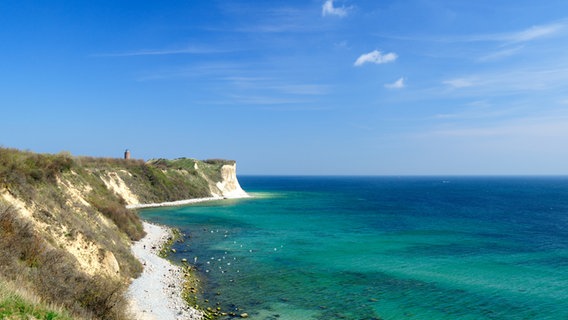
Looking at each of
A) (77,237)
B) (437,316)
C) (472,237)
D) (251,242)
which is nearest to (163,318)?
(77,237)

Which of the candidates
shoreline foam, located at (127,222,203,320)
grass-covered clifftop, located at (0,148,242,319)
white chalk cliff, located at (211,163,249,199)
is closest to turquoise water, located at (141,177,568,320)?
shoreline foam, located at (127,222,203,320)

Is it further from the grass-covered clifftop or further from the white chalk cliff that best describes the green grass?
the white chalk cliff

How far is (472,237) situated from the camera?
49625 mm

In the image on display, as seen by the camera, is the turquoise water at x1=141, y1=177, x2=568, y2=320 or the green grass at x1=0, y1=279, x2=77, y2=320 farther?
the turquoise water at x1=141, y1=177, x2=568, y2=320

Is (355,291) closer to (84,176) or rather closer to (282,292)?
(282,292)

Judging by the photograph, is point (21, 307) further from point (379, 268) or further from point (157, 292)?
point (379, 268)

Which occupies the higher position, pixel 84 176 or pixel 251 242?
pixel 84 176

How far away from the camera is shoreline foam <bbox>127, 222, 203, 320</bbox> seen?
2038 cm

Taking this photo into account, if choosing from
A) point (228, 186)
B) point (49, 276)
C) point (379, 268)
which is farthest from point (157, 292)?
point (228, 186)

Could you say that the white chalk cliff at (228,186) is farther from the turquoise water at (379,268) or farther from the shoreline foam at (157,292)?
the shoreline foam at (157,292)

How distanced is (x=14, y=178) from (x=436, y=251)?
3825 centimetres

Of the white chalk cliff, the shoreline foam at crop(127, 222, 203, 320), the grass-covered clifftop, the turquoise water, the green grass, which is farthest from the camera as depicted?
the white chalk cliff

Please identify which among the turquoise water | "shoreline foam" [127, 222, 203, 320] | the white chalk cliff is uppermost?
the white chalk cliff

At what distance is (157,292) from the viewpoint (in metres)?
23.7
